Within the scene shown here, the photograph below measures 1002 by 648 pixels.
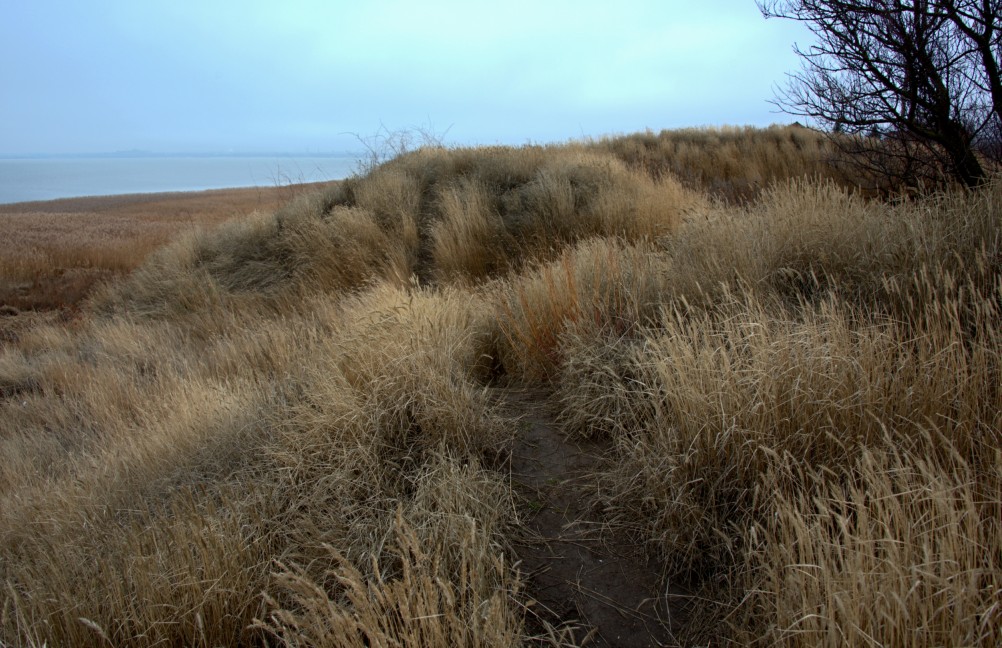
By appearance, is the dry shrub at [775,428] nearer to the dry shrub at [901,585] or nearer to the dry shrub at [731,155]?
the dry shrub at [901,585]

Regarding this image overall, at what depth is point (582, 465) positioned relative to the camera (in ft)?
9.49

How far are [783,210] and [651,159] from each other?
10056 millimetres

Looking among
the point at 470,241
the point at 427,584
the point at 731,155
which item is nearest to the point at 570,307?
the point at 427,584

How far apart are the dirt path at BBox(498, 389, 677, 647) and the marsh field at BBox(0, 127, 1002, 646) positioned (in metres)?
0.01

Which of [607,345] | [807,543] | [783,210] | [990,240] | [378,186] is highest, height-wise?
[378,186]

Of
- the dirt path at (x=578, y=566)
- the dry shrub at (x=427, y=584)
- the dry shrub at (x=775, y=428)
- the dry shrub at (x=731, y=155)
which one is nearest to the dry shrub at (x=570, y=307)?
the dirt path at (x=578, y=566)

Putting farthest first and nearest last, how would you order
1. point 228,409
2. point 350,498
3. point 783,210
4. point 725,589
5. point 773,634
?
point 783,210
point 228,409
point 350,498
point 725,589
point 773,634

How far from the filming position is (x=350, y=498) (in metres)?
2.49

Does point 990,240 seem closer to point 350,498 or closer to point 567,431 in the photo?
point 567,431

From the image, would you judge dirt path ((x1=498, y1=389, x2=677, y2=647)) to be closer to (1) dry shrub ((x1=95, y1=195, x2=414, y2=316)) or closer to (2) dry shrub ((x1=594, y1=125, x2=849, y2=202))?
(1) dry shrub ((x1=95, y1=195, x2=414, y2=316))

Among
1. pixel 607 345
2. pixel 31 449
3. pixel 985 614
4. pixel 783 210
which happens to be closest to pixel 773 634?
pixel 985 614

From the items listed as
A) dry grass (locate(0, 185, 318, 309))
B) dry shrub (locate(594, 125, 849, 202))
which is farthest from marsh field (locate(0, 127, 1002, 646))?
dry grass (locate(0, 185, 318, 309))

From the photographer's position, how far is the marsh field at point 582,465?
1.58 metres

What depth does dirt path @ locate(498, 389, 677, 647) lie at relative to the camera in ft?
6.43
